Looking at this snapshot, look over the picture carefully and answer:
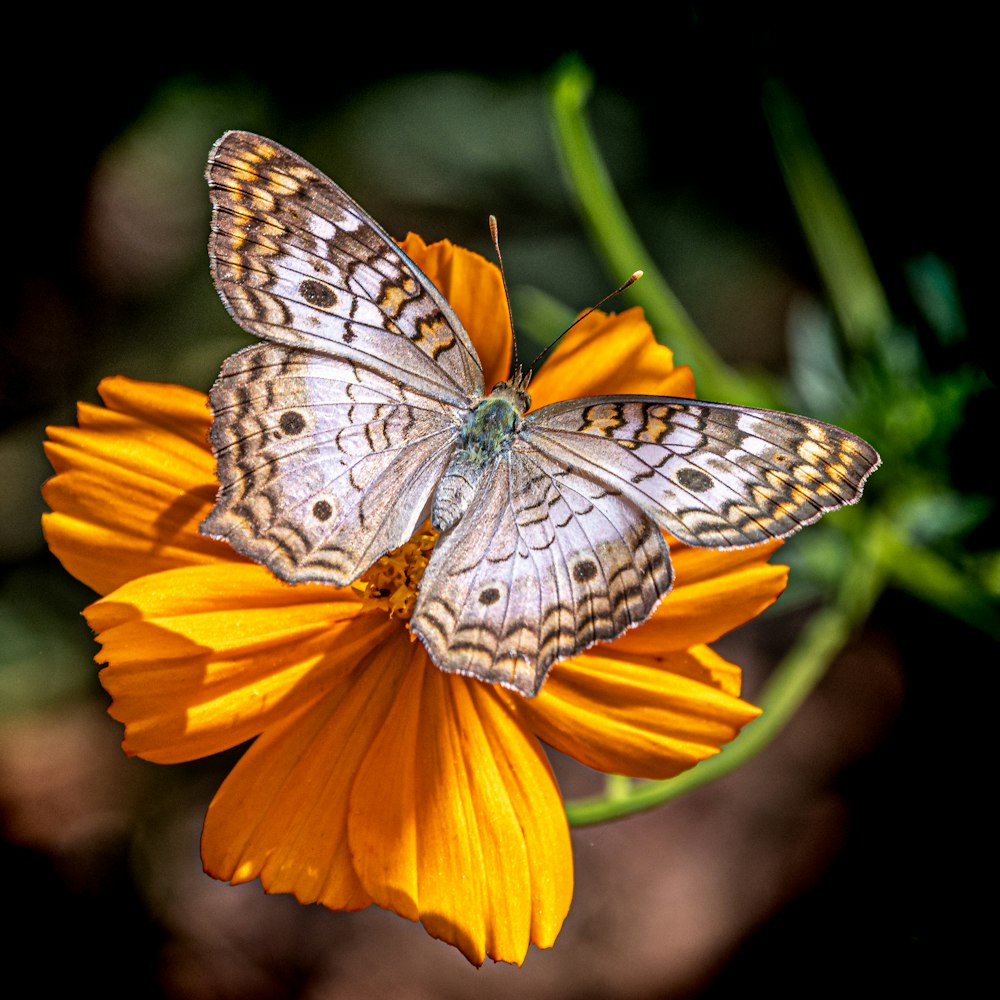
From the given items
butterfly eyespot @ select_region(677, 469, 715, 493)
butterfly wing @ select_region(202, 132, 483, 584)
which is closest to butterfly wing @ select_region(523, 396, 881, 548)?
butterfly eyespot @ select_region(677, 469, 715, 493)

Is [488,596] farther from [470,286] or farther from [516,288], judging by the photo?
[516,288]

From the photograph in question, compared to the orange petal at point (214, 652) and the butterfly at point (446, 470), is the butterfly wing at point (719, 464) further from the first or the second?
the orange petal at point (214, 652)

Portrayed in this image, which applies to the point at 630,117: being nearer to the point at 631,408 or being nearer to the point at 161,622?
the point at 631,408

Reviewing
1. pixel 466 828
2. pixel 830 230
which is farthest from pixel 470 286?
pixel 830 230

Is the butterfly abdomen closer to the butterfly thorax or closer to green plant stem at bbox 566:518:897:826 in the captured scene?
the butterfly thorax

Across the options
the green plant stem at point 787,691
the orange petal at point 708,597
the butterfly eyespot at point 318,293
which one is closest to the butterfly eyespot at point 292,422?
the butterfly eyespot at point 318,293

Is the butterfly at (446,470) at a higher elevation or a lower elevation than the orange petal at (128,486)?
higher
